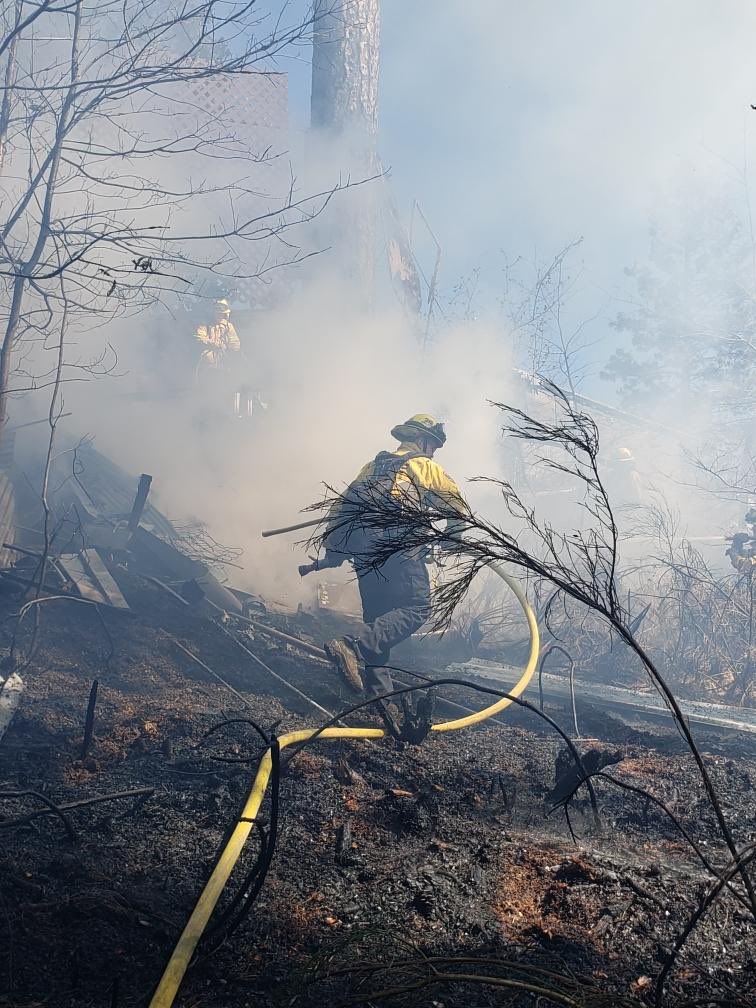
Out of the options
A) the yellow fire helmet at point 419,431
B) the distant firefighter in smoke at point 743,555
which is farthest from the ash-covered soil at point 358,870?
the distant firefighter in smoke at point 743,555

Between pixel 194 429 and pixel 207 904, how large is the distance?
13.0 meters

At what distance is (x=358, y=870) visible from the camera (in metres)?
3.05

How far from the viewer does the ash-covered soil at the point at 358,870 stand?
2.26 metres

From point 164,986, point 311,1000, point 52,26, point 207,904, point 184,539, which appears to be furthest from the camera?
point 184,539

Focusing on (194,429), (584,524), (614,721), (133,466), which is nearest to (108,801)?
(614,721)

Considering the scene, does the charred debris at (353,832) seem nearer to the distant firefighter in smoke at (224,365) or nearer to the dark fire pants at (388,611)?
the dark fire pants at (388,611)

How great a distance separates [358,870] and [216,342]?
559 inches

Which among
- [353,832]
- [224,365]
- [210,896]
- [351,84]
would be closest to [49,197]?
[353,832]

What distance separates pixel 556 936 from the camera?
2.55 meters

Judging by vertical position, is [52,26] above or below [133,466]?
above

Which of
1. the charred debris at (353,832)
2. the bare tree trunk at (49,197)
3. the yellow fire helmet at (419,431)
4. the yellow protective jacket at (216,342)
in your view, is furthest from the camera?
the yellow protective jacket at (216,342)

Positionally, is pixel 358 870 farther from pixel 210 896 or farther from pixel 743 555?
pixel 743 555

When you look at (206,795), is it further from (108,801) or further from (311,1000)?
(311,1000)

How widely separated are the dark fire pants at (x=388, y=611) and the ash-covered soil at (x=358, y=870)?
0.98 meters
